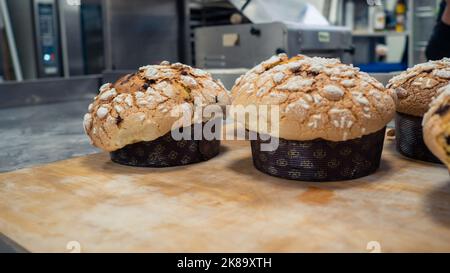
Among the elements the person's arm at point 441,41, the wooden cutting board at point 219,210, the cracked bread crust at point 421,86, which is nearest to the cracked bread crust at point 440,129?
the wooden cutting board at point 219,210

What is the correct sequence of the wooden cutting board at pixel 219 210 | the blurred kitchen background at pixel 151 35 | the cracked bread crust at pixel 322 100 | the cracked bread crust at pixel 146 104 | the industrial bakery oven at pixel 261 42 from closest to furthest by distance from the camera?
the wooden cutting board at pixel 219 210
the cracked bread crust at pixel 322 100
the cracked bread crust at pixel 146 104
the industrial bakery oven at pixel 261 42
the blurred kitchen background at pixel 151 35

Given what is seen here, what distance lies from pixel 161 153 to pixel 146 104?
154mm

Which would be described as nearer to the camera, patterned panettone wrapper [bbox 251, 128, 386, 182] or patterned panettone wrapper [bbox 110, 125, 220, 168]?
patterned panettone wrapper [bbox 251, 128, 386, 182]

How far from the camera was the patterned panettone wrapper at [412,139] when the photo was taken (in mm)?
1317

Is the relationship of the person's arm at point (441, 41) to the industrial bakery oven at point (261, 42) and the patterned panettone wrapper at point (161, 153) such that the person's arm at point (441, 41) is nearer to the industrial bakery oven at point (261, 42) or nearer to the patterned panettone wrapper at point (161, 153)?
the industrial bakery oven at point (261, 42)

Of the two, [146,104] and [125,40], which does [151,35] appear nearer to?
[125,40]

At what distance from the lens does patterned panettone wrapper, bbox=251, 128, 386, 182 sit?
3.74 feet

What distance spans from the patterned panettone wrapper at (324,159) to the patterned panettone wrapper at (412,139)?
201 millimetres

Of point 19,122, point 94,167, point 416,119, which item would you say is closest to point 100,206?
point 94,167

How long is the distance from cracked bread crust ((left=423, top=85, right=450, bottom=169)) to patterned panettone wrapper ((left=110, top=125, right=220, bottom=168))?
0.67 meters

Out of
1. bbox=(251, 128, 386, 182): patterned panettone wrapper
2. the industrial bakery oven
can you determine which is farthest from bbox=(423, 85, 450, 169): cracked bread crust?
the industrial bakery oven

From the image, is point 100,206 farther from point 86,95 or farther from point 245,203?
point 86,95

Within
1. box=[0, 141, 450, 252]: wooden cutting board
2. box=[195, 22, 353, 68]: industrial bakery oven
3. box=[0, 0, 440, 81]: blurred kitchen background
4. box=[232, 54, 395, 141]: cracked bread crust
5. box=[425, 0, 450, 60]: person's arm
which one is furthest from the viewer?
box=[0, 0, 440, 81]: blurred kitchen background

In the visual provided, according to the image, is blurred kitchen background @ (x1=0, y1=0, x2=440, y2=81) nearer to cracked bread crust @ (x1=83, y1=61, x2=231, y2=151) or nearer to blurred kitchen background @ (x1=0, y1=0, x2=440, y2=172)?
blurred kitchen background @ (x1=0, y1=0, x2=440, y2=172)
